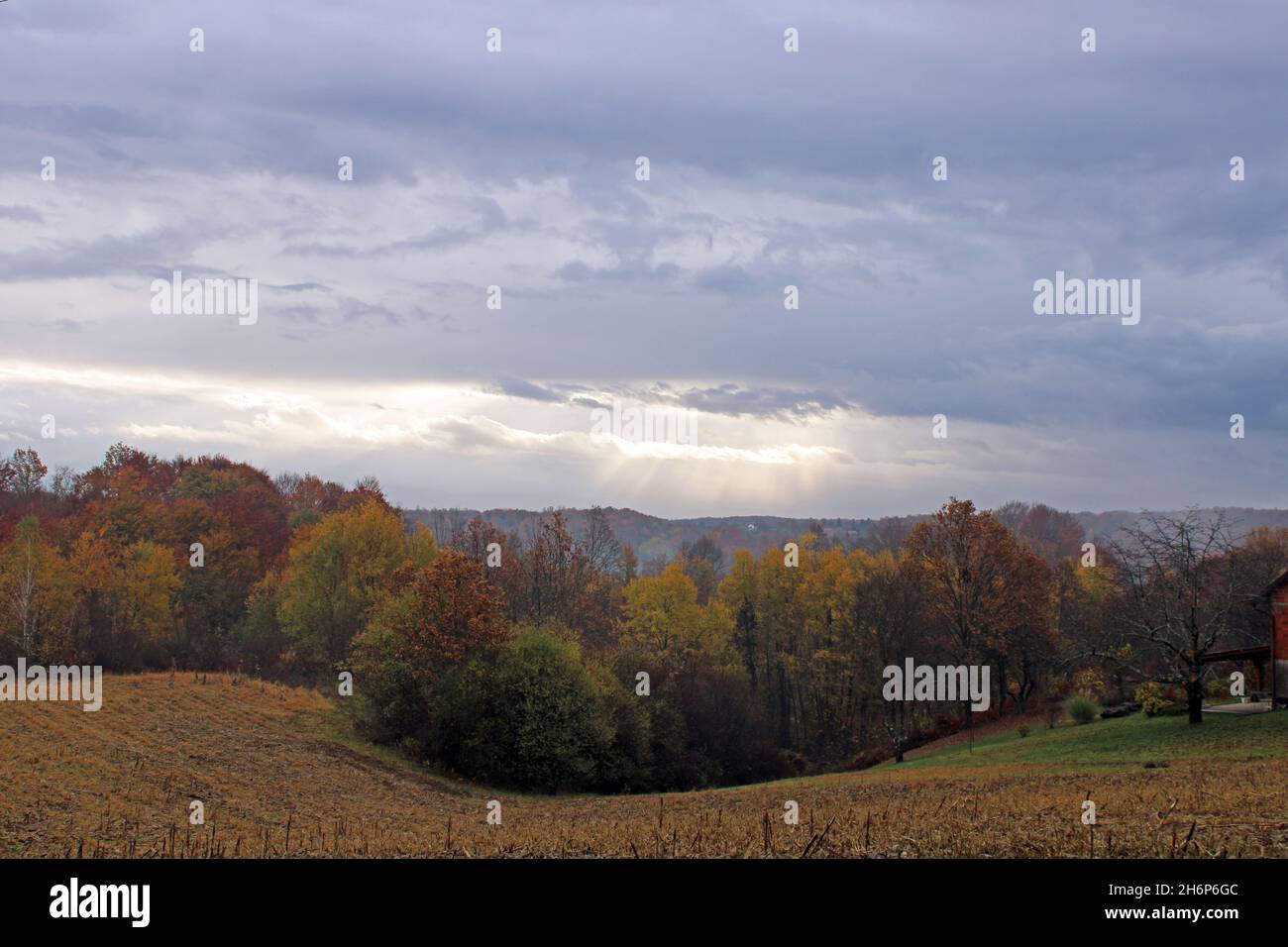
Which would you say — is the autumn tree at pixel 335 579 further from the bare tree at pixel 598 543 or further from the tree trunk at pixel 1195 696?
the tree trunk at pixel 1195 696

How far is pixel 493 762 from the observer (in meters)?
46.6

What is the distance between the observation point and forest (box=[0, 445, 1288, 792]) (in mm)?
47031

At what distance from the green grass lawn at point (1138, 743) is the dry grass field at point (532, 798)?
6.5 inches

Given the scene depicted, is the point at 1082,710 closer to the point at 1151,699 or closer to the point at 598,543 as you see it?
the point at 1151,699

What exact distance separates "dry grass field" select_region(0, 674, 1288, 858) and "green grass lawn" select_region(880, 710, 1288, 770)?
165 mm

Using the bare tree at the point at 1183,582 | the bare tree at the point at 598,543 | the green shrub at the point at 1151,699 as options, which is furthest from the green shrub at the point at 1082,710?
the bare tree at the point at 598,543

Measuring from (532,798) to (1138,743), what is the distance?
79.1 ft

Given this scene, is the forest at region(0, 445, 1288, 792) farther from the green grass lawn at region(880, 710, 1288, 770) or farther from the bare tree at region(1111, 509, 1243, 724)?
the green grass lawn at region(880, 710, 1288, 770)

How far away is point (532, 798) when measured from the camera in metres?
42.9

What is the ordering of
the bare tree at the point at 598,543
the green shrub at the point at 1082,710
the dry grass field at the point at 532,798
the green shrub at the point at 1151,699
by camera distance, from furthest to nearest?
the bare tree at the point at 598,543
the green shrub at the point at 1082,710
the green shrub at the point at 1151,699
the dry grass field at the point at 532,798

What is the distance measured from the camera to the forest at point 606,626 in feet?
154

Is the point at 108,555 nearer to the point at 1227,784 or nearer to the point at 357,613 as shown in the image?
the point at 357,613

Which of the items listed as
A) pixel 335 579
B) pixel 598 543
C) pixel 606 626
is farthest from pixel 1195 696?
pixel 335 579
